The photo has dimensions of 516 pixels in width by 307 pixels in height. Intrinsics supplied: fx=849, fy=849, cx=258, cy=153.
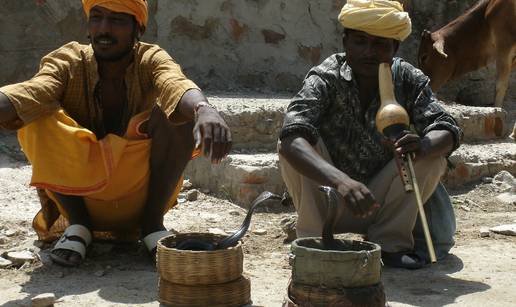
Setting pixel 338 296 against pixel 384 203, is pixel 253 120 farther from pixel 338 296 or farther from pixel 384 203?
pixel 338 296

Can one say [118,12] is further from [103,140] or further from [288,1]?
[288,1]

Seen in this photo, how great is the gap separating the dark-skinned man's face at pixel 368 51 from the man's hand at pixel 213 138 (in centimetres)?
91

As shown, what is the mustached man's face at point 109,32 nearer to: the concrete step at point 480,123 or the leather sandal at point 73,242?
the leather sandal at point 73,242

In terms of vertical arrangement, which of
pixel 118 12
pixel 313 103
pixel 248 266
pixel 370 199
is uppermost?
pixel 118 12

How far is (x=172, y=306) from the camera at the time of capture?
3.00 metres

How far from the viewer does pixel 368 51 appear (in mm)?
3650

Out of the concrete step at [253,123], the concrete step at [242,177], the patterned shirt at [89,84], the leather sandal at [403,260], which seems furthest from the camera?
the concrete step at [253,123]

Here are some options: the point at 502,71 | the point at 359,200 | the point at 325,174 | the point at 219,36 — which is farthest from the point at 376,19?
the point at 502,71

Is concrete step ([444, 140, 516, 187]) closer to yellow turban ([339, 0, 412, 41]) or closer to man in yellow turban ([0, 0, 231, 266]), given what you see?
yellow turban ([339, 0, 412, 41])

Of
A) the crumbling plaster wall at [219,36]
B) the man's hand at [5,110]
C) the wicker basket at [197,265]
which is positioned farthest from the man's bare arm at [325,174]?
the crumbling plaster wall at [219,36]

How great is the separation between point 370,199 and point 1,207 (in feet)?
8.15

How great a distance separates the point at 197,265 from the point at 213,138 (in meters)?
0.44

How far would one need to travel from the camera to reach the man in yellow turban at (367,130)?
11.9 ft

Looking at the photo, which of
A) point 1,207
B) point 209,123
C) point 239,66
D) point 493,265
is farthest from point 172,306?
point 239,66
